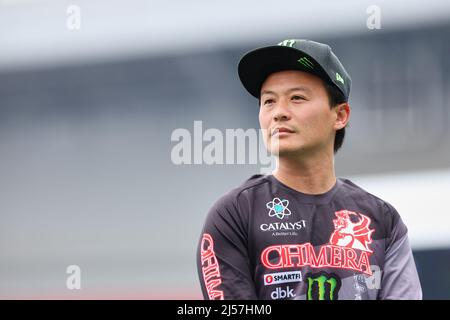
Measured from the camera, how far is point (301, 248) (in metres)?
2.62

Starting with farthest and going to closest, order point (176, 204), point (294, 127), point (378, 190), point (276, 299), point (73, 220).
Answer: point (73, 220) < point (176, 204) < point (378, 190) < point (294, 127) < point (276, 299)

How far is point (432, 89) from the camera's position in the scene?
7680mm

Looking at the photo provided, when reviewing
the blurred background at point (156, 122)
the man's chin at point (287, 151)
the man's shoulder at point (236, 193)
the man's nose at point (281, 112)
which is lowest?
the man's shoulder at point (236, 193)

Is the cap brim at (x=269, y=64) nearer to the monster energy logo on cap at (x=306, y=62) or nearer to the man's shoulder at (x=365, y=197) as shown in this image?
the monster energy logo on cap at (x=306, y=62)

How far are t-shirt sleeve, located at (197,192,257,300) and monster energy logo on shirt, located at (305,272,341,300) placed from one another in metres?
0.19

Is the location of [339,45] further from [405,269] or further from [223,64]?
[405,269]

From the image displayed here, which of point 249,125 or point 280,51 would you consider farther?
point 249,125

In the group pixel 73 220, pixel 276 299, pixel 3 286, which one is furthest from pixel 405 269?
pixel 3 286

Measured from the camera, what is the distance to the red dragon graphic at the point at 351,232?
2.67 metres

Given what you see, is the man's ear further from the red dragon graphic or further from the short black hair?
the red dragon graphic

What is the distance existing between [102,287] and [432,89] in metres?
4.05

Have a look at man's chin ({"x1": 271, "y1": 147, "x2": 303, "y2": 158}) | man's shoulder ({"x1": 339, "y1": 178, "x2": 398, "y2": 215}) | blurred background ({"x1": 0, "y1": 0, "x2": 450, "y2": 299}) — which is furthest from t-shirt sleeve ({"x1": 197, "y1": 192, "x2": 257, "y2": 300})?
blurred background ({"x1": 0, "y1": 0, "x2": 450, "y2": 299})

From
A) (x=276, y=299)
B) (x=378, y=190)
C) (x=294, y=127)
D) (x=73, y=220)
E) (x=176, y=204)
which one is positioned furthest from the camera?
(x=73, y=220)

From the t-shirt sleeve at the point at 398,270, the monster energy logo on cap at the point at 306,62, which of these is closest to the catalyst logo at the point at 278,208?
the t-shirt sleeve at the point at 398,270
